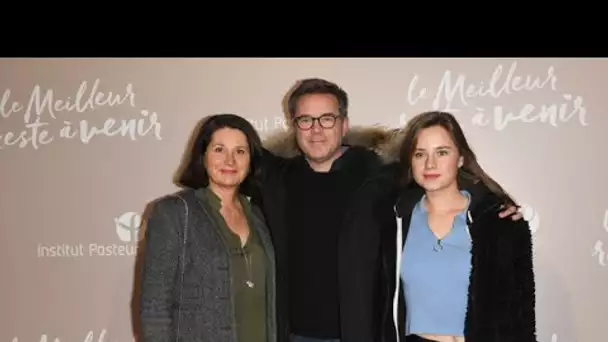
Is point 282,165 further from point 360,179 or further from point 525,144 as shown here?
point 525,144

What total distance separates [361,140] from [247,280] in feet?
2.92

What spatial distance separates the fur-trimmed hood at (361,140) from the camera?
2.73 m

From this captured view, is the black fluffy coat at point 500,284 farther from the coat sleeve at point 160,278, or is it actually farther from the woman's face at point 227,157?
the coat sleeve at point 160,278

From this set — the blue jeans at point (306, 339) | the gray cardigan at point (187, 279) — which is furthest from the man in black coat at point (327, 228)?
the gray cardigan at point (187, 279)

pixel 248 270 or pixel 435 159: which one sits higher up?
pixel 435 159

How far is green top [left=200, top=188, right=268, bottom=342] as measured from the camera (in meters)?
2.21

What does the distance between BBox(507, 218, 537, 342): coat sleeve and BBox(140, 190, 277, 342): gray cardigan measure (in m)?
0.90

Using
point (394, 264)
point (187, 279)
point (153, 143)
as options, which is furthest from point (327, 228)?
point (153, 143)

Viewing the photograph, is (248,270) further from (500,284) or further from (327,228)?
(500,284)

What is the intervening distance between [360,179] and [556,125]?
103 cm

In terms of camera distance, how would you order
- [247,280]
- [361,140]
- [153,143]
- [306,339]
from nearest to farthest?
[247,280] → [306,339] → [361,140] → [153,143]

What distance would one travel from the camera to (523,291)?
6.97 ft

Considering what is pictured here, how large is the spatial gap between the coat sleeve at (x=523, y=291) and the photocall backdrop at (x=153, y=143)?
2.92 feet

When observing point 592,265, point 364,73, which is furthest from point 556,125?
point 364,73
